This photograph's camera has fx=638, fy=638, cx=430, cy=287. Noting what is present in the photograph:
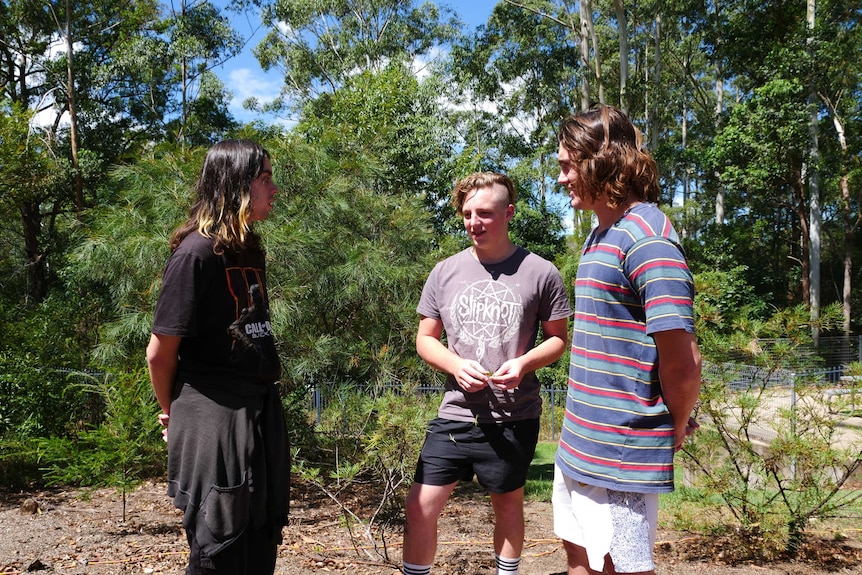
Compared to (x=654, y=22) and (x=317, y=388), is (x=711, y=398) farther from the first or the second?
(x=654, y=22)

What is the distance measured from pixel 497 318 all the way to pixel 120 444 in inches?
107

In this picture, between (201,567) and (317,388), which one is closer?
(201,567)

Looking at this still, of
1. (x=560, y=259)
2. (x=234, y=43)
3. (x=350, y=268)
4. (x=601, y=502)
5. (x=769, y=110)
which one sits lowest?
(x=601, y=502)

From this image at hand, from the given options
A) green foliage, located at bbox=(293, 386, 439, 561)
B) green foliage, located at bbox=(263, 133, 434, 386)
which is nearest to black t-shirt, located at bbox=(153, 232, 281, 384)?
green foliage, located at bbox=(293, 386, 439, 561)

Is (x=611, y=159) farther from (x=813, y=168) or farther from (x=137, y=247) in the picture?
(x=813, y=168)

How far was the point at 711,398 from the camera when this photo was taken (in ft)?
10.7

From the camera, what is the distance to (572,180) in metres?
1.76

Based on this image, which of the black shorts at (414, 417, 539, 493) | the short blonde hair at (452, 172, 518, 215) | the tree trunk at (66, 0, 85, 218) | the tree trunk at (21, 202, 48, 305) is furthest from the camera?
the tree trunk at (21, 202, 48, 305)

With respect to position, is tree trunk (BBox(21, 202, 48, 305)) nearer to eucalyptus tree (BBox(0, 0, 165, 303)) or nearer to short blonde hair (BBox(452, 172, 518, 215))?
eucalyptus tree (BBox(0, 0, 165, 303))

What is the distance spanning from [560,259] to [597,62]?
33.0 feet

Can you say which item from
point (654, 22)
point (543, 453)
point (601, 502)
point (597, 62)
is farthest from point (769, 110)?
point (601, 502)

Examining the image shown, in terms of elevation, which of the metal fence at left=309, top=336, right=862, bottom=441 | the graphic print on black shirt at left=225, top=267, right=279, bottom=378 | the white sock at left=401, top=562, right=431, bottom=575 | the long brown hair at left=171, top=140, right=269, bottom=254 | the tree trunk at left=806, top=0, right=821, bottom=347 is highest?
the tree trunk at left=806, top=0, right=821, bottom=347

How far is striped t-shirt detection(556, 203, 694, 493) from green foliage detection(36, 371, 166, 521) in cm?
316

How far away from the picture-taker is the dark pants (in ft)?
5.55
